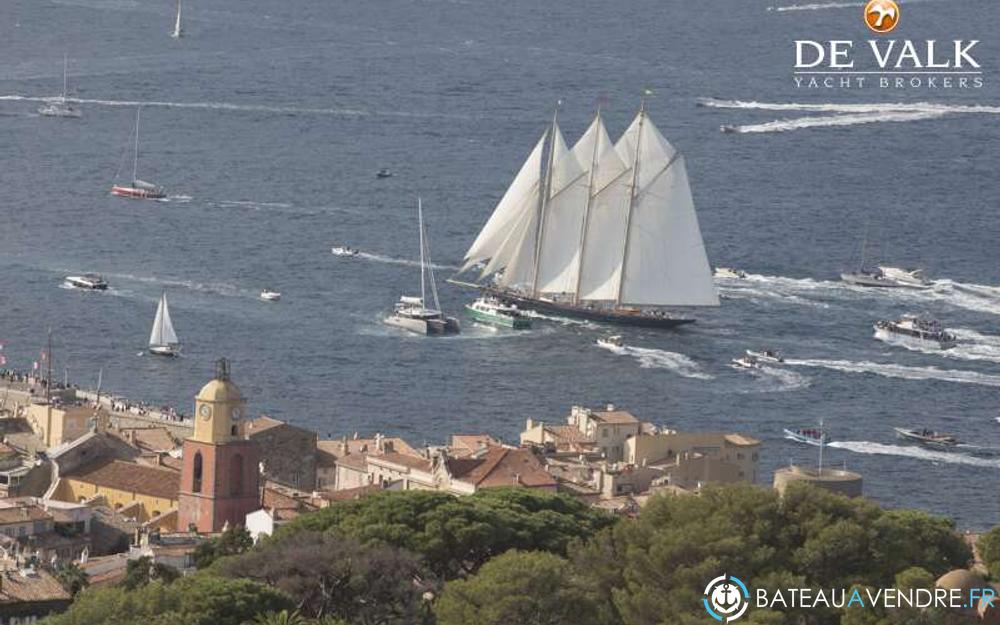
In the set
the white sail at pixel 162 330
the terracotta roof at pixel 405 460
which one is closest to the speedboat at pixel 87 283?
the white sail at pixel 162 330

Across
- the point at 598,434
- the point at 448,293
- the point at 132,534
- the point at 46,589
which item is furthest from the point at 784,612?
the point at 448,293

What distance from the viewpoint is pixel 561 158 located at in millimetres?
190000

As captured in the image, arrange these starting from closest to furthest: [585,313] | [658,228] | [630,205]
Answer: [585,313]
[658,228]
[630,205]

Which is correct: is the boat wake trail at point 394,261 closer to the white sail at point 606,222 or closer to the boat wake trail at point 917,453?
the white sail at point 606,222

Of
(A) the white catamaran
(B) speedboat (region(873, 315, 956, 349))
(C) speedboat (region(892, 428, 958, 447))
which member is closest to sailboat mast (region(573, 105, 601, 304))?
(A) the white catamaran

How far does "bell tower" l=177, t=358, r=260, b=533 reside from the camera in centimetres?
10162

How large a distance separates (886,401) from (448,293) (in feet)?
114

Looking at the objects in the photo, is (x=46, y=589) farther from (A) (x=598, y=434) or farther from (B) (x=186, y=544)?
(A) (x=598, y=434)

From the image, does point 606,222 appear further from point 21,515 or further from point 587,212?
point 21,515

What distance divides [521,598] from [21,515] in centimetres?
2418

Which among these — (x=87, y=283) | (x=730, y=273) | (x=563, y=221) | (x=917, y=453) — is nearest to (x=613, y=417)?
(x=917, y=453)

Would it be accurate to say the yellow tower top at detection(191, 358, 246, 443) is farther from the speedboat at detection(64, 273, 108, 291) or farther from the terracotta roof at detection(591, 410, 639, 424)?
the speedboat at detection(64, 273, 108, 291)

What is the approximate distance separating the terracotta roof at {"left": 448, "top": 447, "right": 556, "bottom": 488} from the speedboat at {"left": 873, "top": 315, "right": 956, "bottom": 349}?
57432 millimetres

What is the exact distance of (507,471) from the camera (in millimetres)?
109312
